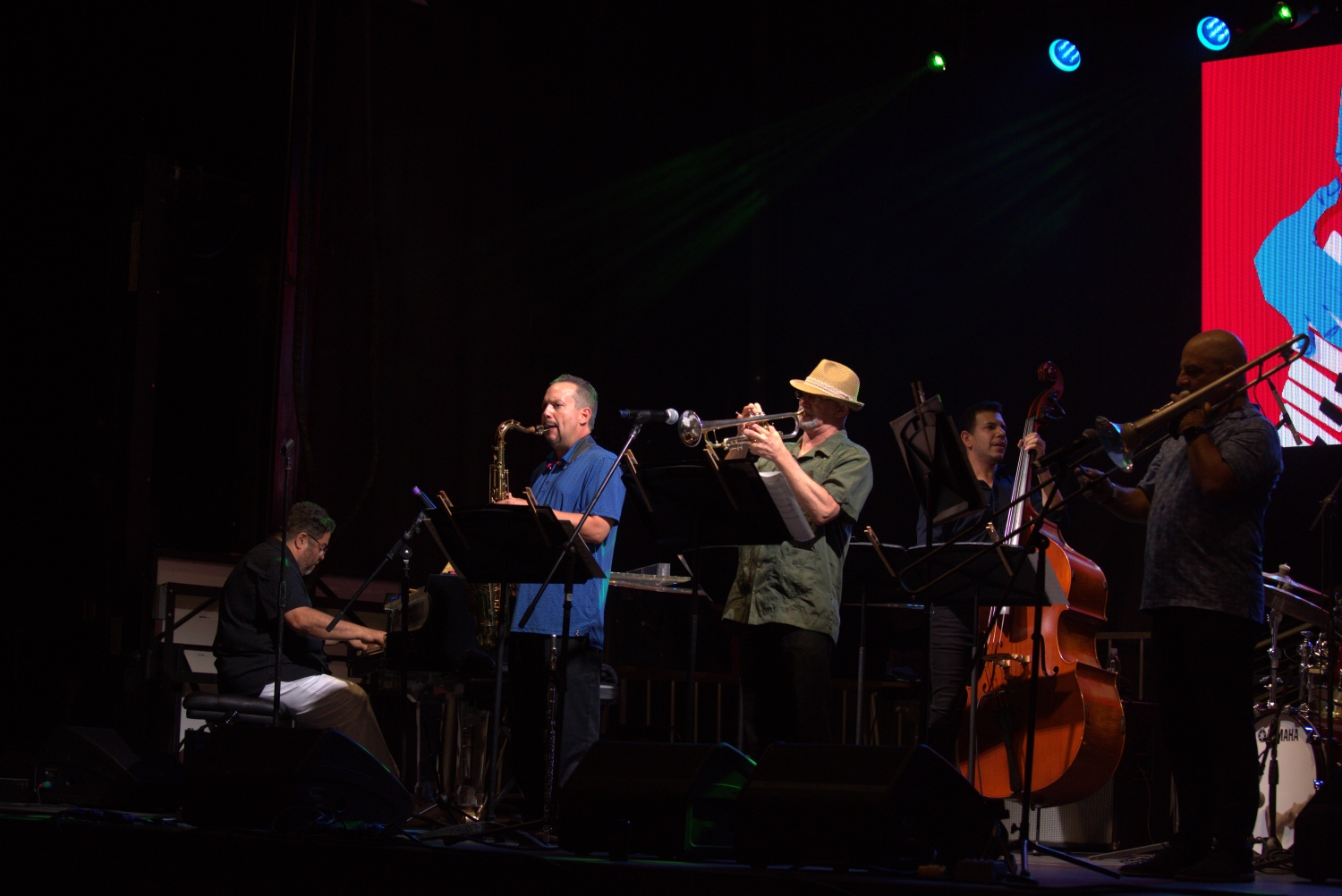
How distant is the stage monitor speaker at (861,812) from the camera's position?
129 inches

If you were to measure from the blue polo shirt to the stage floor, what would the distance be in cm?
111

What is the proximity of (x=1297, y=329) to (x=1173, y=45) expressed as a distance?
5.89 feet

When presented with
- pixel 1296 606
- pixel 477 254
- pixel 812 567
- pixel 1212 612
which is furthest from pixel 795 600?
pixel 477 254

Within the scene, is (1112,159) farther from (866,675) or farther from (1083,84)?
Answer: (866,675)

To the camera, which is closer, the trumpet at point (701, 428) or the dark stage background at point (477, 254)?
the trumpet at point (701, 428)

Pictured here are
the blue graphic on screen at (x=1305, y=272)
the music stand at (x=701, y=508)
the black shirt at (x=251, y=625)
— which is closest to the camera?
the music stand at (x=701, y=508)

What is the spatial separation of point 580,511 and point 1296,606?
9.67ft

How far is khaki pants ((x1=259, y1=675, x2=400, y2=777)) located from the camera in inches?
243

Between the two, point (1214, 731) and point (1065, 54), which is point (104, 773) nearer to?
point (1214, 731)

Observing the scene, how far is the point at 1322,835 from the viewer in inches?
149

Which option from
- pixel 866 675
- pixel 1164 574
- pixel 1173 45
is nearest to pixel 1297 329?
pixel 1173 45

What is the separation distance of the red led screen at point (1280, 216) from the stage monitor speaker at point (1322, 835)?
3358 mm

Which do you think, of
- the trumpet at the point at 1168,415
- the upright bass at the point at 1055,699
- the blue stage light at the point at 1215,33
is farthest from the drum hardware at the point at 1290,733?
the blue stage light at the point at 1215,33

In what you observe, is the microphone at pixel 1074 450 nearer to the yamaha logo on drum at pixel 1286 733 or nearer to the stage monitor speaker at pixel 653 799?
the stage monitor speaker at pixel 653 799
